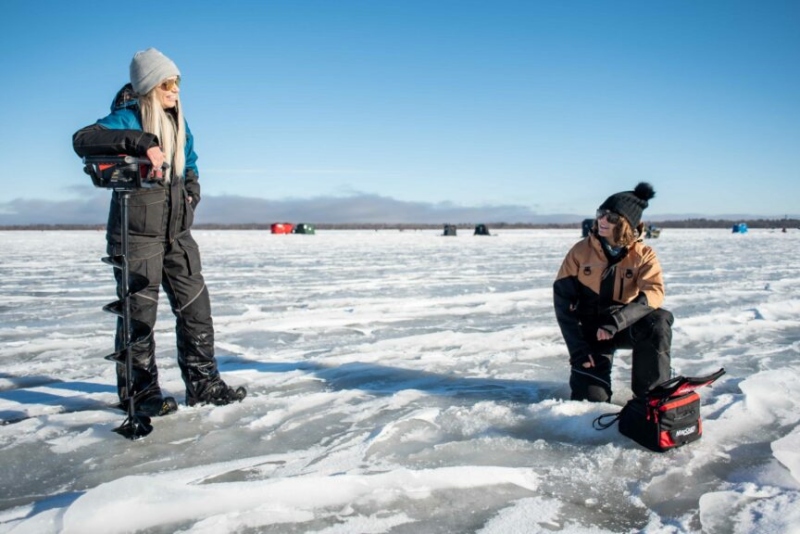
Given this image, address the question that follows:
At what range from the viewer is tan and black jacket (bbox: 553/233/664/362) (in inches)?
113

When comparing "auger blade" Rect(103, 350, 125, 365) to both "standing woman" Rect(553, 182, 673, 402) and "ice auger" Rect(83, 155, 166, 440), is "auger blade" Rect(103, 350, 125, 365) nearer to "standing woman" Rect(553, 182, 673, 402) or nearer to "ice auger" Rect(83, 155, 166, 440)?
"ice auger" Rect(83, 155, 166, 440)

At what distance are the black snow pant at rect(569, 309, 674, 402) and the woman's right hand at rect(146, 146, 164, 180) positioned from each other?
7.35ft

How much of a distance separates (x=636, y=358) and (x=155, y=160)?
7.96ft

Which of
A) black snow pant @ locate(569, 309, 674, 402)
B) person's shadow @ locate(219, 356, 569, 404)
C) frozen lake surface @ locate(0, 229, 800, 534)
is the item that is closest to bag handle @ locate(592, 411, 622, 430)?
frozen lake surface @ locate(0, 229, 800, 534)

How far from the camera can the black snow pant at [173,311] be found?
2.70 metres

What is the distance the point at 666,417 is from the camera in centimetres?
233

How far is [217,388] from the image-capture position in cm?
305

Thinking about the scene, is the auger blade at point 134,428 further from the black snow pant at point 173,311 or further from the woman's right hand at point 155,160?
the woman's right hand at point 155,160

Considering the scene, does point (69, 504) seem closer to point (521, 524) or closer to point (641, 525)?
point (521, 524)

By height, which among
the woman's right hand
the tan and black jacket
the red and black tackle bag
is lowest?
the red and black tackle bag

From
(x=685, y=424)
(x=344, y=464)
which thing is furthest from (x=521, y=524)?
(x=685, y=424)

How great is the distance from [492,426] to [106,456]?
5.49 ft

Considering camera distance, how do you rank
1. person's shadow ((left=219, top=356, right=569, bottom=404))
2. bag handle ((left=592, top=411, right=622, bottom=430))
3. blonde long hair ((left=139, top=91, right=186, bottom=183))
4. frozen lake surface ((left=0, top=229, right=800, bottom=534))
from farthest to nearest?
person's shadow ((left=219, top=356, right=569, bottom=404)) < blonde long hair ((left=139, top=91, right=186, bottom=183)) < bag handle ((left=592, top=411, right=622, bottom=430)) < frozen lake surface ((left=0, top=229, right=800, bottom=534))

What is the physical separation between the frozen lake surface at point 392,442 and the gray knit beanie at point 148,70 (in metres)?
1.58
